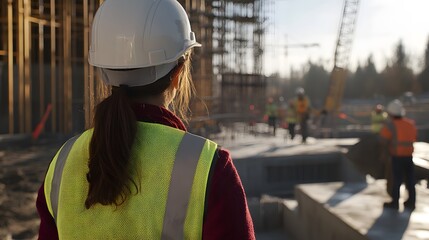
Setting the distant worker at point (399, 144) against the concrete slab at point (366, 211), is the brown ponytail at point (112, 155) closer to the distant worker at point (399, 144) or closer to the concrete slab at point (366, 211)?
the concrete slab at point (366, 211)

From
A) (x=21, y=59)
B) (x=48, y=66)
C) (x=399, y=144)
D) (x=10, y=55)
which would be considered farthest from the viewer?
(x=48, y=66)

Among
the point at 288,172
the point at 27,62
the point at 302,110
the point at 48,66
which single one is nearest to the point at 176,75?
the point at 288,172

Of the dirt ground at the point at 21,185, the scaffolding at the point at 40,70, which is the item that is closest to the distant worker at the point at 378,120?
the scaffolding at the point at 40,70

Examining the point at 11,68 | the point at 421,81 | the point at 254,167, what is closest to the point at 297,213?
the point at 254,167

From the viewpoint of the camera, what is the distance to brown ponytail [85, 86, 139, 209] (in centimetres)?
115

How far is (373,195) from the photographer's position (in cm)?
599

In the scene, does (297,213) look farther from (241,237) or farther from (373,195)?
(241,237)

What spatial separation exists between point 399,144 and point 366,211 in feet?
3.42

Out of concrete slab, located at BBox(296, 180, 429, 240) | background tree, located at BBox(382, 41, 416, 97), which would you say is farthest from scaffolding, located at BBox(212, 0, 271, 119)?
background tree, located at BBox(382, 41, 416, 97)

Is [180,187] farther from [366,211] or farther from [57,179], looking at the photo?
[366,211]

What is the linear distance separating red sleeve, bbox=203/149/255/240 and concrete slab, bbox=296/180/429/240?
345cm

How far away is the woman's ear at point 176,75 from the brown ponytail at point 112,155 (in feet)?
0.65

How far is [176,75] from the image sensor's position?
1.37m

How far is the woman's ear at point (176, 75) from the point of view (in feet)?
4.46
